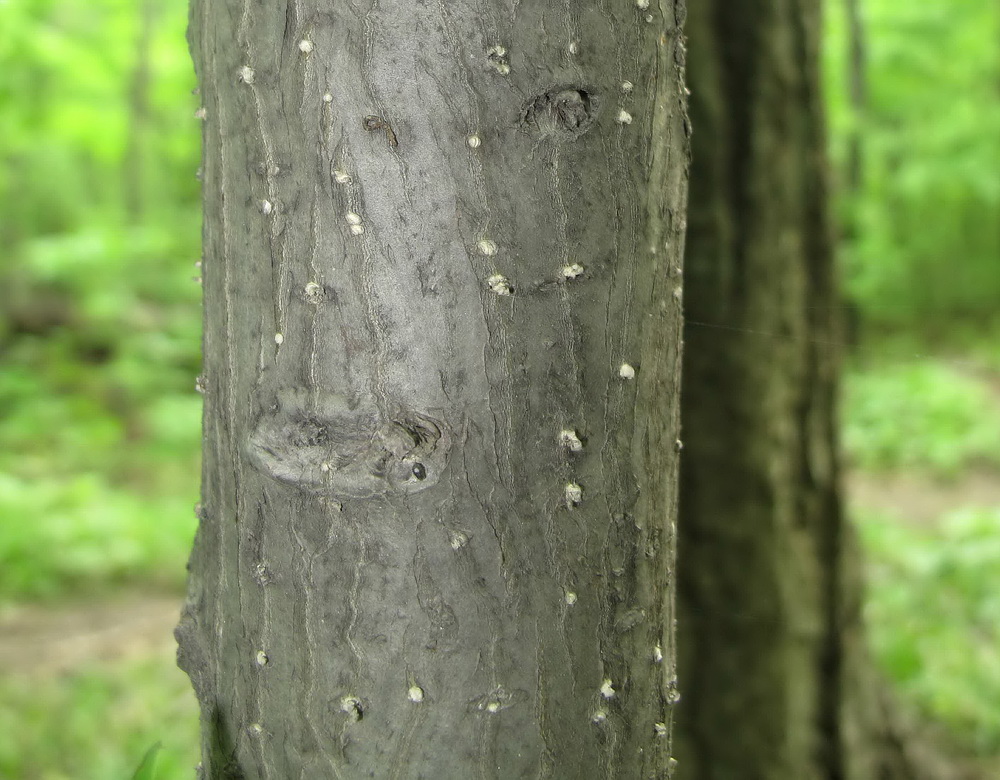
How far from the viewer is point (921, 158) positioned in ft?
29.3

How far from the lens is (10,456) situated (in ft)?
17.8

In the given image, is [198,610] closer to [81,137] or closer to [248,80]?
[248,80]

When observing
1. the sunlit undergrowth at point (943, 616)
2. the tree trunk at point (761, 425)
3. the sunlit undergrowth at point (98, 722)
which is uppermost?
the tree trunk at point (761, 425)

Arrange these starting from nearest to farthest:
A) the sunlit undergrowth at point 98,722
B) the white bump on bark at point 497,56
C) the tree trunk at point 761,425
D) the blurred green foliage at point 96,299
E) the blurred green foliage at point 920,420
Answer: the white bump on bark at point 497,56, the tree trunk at point 761,425, the sunlit undergrowth at point 98,722, the blurred green foliage at point 96,299, the blurred green foliage at point 920,420

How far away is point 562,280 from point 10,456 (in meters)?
5.67

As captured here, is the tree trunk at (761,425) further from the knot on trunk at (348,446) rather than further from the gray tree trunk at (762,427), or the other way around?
the knot on trunk at (348,446)

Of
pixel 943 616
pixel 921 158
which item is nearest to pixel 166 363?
pixel 943 616

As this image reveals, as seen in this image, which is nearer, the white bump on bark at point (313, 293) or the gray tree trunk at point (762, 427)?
the white bump on bark at point (313, 293)

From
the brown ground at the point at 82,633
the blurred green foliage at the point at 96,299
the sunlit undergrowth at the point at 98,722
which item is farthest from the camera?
the blurred green foliage at the point at 96,299

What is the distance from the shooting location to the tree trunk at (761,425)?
1998mm

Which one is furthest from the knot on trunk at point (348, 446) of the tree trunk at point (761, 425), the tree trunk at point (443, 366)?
the tree trunk at point (761, 425)

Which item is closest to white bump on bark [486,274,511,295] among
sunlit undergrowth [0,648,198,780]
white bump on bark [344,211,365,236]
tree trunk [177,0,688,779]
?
tree trunk [177,0,688,779]

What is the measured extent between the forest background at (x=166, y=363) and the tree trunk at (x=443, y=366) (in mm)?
283

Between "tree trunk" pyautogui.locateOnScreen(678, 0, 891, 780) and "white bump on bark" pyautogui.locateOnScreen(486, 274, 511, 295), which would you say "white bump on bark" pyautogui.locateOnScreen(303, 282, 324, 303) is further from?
"tree trunk" pyautogui.locateOnScreen(678, 0, 891, 780)
